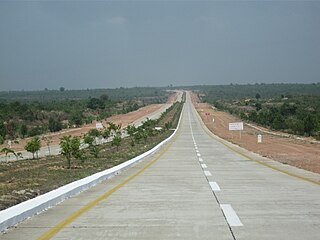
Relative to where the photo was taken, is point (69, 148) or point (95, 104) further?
point (95, 104)

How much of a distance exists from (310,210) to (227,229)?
8.61 feet

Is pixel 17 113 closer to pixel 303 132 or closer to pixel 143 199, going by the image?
pixel 303 132

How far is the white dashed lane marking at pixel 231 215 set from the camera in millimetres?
8625

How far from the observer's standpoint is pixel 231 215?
31.0ft

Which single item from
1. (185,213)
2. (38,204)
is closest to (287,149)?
(185,213)

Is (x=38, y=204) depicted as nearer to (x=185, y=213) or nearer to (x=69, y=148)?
(x=185, y=213)

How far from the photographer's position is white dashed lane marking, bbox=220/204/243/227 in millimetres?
8625

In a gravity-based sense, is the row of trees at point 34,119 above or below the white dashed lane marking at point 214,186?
below

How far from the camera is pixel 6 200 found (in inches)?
458

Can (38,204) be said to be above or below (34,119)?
above

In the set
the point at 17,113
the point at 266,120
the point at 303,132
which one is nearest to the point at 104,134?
the point at 303,132

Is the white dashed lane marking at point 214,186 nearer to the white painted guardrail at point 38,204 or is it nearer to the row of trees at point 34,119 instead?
the white painted guardrail at point 38,204

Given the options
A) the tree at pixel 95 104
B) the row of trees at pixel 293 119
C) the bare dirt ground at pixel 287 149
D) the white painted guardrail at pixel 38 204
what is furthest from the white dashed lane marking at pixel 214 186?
the tree at pixel 95 104

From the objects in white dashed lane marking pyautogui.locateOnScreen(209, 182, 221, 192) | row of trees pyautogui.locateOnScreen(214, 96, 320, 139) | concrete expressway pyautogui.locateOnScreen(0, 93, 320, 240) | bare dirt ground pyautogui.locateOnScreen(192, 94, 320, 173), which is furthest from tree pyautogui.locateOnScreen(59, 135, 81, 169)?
row of trees pyautogui.locateOnScreen(214, 96, 320, 139)
